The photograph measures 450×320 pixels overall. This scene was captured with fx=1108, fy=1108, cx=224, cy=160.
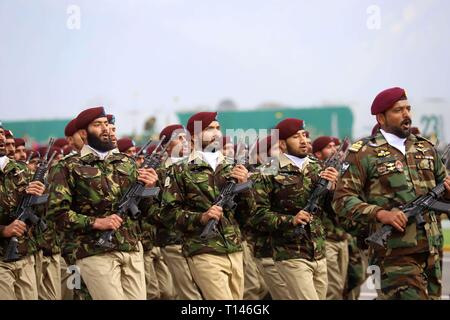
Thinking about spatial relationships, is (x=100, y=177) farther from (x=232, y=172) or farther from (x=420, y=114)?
(x=420, y=114)

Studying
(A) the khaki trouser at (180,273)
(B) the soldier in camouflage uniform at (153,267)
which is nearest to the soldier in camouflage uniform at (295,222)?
(A) the khaki trouser at (180,273)

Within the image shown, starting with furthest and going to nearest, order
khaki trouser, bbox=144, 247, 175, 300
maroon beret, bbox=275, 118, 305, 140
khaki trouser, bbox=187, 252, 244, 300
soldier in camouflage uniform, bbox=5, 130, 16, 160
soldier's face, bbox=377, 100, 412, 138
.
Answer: khaki trouser, bbox=144, 247, 175, 300 < soldier in camouflage uniform, bbox=5, 130, 16, 160 < maroon beret, bbox=275, 118, 305, 140 < khaki trouser, bbox=187, 252, 244, 300 < soldier's face, bbox=377, 100, 412, 138

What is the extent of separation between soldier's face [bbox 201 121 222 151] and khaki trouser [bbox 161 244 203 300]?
160cm

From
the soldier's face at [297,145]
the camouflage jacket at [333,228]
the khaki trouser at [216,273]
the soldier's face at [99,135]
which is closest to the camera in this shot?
the soldier's face at [99,135]

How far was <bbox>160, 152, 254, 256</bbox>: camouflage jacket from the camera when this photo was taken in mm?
9172

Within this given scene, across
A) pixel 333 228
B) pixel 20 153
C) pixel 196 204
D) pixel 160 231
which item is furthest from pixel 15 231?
pixel 333 228

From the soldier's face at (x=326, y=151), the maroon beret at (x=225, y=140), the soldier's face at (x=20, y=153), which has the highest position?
the maroon beret at (x=225, y=140)

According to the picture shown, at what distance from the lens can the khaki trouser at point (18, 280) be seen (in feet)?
31.8

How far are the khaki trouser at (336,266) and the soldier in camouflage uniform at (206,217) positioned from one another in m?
2.77

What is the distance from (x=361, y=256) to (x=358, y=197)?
4.97 meters

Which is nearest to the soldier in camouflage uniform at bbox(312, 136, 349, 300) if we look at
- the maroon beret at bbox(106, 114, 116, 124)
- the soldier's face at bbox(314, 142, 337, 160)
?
the soldier's face at bbox(314, 142, 337, 160)

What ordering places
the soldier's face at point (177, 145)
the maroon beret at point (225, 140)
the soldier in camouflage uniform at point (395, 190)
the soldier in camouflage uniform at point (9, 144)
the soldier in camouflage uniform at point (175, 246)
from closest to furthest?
1. the soldier in camouflage uniform at point (395, 190)
2. the soldier in camouflage uniform at point (175, 246)
3. the soldier in camouflage uniform at point (9, 144)
4. the soldier's face at point (177, 145)
5. the maroon beret at point (225, 140)

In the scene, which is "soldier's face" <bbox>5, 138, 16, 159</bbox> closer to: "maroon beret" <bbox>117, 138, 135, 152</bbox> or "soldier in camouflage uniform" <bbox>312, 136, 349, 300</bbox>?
"maroon beret" <bbox>117, 138, 135, 152</bbox>

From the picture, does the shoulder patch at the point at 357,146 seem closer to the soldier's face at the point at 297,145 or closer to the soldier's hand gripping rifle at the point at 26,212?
the soldier's face at the point at 297,145
